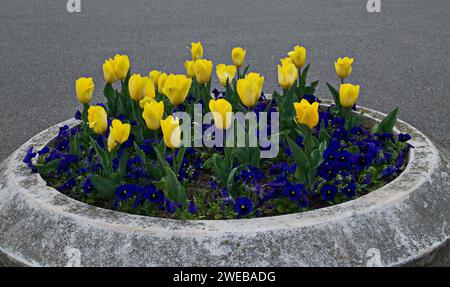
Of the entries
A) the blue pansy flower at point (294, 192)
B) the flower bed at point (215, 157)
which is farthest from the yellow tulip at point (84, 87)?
the blue pansy flower at point (294, 192)

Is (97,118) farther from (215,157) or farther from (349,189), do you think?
(349,189)

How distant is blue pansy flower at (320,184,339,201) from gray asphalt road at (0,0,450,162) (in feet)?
7.43

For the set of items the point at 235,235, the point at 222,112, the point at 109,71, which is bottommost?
the point at 235,235

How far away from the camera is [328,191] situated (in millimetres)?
3027

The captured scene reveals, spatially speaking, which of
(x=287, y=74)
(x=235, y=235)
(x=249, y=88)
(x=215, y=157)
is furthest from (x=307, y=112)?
(x=235, y=235)

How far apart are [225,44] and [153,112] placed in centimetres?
555

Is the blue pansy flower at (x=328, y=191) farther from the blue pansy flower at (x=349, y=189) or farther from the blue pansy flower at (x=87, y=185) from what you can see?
the blue pansy flower at (x=87, y=185)

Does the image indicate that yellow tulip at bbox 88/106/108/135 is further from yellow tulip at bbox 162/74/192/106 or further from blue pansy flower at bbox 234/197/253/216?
blue pansy flower at bbox 234/197/253/216

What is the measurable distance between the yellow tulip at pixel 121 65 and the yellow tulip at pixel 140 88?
0.67ft

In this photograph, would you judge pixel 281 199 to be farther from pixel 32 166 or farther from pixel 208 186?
pixel 32 166

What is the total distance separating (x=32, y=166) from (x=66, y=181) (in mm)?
190

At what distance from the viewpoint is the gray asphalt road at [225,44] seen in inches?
243

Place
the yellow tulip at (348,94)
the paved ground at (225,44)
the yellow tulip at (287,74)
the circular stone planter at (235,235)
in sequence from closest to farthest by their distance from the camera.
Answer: the circular stone planter at (235,235)
the yellow tulip at (348,94)
the yellow tulip at (287,74)
the paved ground at (225,44)

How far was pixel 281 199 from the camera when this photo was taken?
9.99 ft
